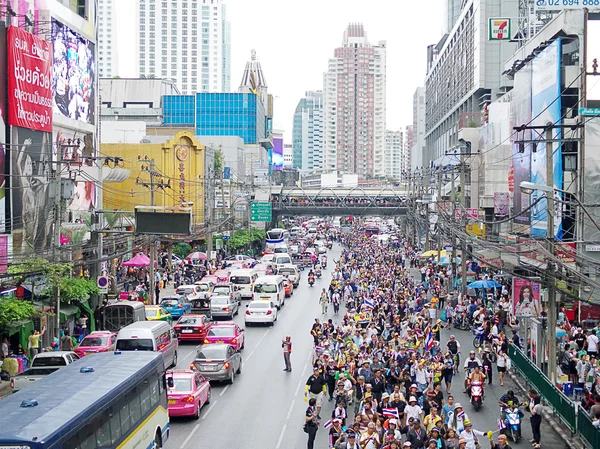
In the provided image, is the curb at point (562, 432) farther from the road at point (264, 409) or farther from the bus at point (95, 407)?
the bus at point (95, 407)

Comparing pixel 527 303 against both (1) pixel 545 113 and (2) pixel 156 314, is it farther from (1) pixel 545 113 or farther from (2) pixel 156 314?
(1) pixel 545 113

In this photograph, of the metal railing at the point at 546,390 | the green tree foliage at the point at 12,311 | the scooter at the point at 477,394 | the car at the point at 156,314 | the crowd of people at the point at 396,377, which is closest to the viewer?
the crowd of people at the point at 396,377

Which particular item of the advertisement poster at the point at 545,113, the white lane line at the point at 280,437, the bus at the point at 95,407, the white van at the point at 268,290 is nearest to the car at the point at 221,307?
the white van at the point at 268,290

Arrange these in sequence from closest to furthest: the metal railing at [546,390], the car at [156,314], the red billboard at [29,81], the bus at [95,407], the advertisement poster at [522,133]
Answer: the bus at [95,407], the metal railing at [546,390], the car at [156,314], the red billboard at [29,81], the advertisement poster at [522,133]

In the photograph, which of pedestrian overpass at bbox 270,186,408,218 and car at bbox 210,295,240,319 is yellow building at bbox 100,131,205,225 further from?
car at bbox 210,295,240,319

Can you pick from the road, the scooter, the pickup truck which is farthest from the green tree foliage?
the scooter

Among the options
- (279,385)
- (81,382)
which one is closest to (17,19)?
(279,385)
